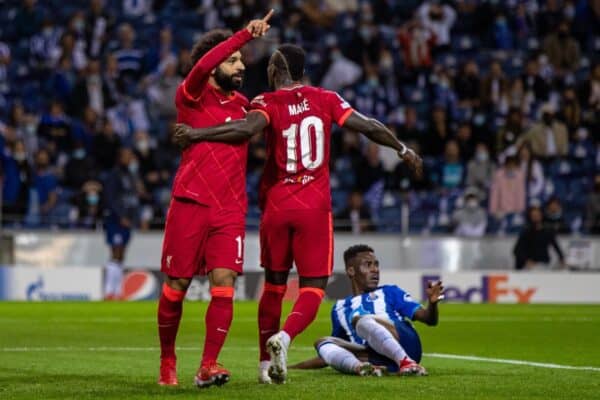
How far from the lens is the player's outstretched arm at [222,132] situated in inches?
353

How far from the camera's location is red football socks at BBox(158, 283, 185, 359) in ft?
30.0

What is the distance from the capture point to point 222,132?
29.5ft

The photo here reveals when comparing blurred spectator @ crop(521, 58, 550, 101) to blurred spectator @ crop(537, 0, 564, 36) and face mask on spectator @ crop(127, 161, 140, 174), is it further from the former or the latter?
face mask on spectator @ crop(127, 161, 140, 174)

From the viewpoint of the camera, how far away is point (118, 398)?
8.13 meters

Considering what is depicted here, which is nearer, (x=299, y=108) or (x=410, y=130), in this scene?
(x=299, y=108)

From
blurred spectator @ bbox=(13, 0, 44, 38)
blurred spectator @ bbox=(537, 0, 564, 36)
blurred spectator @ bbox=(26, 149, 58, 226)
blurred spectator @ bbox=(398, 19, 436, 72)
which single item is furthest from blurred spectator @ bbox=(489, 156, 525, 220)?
blurred spectator @ bbox=(13, 0, 44, 38)

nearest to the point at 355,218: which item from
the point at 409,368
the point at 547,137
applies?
the point at 547,137

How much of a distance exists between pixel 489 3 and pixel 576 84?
2.76 m

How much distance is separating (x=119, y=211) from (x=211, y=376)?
51.0 ft

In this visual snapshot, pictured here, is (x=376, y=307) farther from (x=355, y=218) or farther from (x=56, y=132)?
(x=56, y=132)

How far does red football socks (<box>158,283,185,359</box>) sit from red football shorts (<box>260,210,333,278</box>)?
0.66 m

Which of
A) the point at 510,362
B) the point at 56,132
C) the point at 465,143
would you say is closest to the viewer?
the point at 510,362

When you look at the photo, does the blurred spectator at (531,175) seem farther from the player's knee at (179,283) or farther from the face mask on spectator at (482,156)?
the player's knee at (179,283)

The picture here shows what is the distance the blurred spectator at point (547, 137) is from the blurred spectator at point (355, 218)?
12.1 feet
